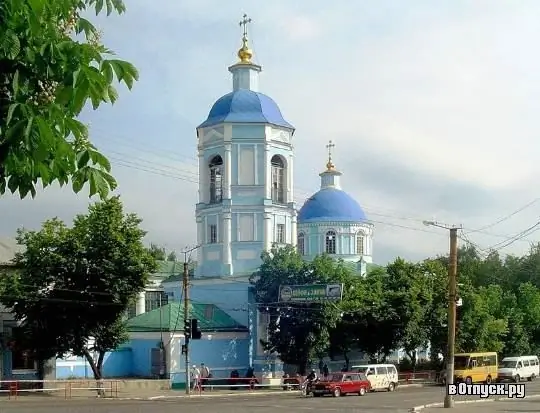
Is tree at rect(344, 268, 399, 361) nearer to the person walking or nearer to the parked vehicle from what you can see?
the parked vehicle

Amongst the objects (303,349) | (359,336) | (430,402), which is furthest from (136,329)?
(430,402)

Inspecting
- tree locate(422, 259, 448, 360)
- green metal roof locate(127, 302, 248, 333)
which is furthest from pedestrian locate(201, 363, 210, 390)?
tree locate(422, 259, 448, 360)

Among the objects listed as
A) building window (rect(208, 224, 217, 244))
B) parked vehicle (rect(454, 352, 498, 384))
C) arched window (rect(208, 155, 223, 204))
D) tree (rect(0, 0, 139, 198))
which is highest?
arched window (rect(208, 155, 223, 204))

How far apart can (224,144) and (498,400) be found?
26229mm

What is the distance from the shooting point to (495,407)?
31562 mm

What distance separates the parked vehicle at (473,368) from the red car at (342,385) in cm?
867

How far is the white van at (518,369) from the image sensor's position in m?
55.5

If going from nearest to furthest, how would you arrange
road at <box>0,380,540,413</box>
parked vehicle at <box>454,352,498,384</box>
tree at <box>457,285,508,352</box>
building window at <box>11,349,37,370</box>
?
road at <box>0,380,540,413</box>, building window at <box>11,349,37,370</box>, parked vehicle at <box>454,352,498,384</box>, tree at <box>457,285,508,352</box>

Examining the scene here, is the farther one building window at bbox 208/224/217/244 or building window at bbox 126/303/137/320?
building window at bbox 208/224/217/244

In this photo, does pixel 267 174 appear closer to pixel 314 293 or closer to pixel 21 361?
pixel 314 293

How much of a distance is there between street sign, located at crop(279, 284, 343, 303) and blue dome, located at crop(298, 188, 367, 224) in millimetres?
19249

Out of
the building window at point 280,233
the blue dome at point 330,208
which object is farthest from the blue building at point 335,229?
the building window at point 280,233

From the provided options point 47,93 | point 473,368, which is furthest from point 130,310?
point 47,93

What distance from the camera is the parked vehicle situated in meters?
50.1
